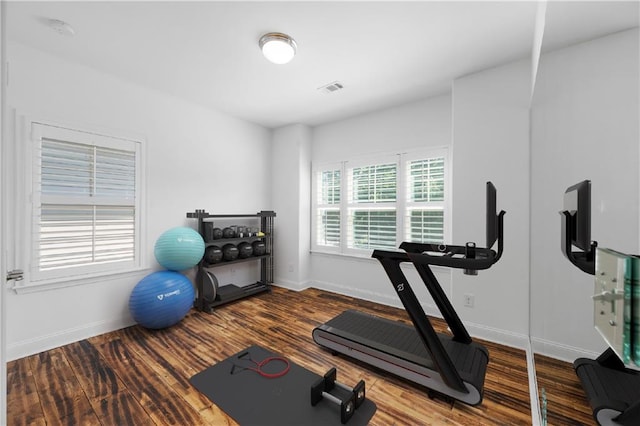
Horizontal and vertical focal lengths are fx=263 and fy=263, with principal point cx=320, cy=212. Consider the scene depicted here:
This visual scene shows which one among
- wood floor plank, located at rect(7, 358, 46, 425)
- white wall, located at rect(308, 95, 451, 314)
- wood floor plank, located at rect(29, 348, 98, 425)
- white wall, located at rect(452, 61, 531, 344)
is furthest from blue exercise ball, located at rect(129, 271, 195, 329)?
white wall, located at rect(452, 61, 531, 344)

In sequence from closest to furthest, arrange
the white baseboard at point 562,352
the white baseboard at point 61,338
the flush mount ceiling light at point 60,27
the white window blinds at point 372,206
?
the white baseboard at point 562,352, the flush mount ceiling light at point 60,27, the white baseboard at point 61,338, the white window blinds at point 372,206

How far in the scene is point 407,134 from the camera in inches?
140

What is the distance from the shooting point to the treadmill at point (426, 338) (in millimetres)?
1737

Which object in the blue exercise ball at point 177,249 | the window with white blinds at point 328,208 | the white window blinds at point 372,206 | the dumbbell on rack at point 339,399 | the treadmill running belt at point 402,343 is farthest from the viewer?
the window with white blinds at point 328,208

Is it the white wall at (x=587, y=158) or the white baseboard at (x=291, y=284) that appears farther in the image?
the white baseboard at (x=291, y=284)

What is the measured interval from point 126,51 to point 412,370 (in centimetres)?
365

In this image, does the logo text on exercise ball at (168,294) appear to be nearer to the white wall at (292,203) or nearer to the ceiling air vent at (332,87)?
the white wall at (292,203)

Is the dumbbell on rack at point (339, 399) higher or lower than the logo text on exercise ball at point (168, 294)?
lower

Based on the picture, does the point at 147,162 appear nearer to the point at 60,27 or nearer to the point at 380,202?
the point at 60,27

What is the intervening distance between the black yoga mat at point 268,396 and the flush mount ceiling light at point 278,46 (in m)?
2.65

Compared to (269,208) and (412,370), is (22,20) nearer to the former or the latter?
(269,208)

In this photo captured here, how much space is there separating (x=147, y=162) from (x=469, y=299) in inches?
157

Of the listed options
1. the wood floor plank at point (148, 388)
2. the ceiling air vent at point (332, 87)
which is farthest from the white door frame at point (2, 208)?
the ceiling air vent at point (332, 87)

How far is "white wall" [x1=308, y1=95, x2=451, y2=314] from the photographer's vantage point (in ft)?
10.9
